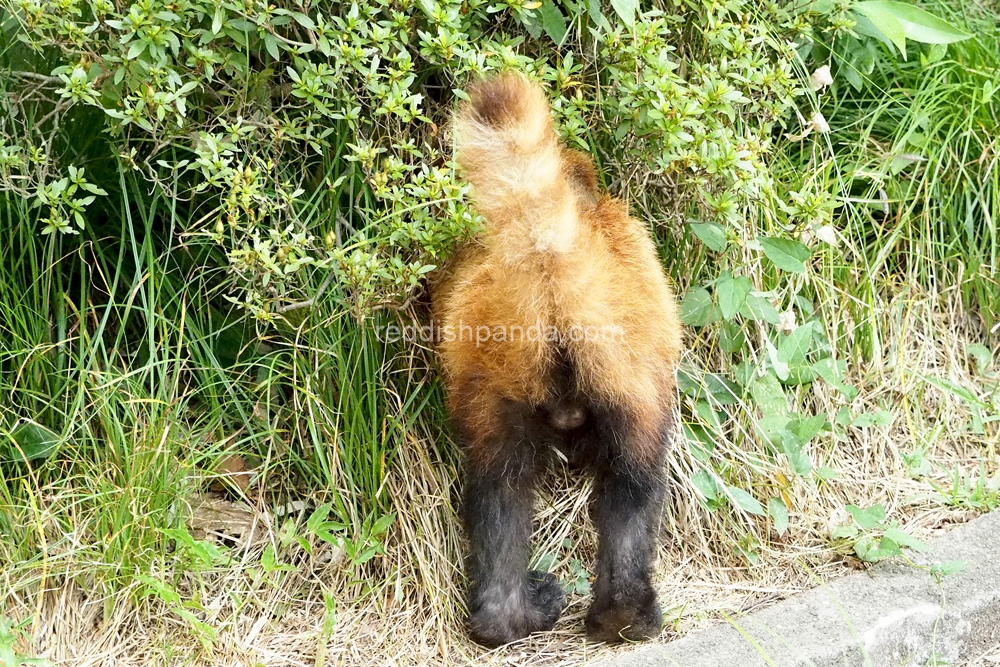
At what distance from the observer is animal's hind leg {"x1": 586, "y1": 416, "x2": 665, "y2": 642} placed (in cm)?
269

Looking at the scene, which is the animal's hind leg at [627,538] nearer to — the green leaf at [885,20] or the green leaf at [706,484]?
the green leaf at [706,484]

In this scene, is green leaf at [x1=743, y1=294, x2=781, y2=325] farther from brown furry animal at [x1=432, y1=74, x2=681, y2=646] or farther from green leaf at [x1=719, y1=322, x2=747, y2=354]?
brown furry animal at [x1=432, y1=74, x2=681, y2=646]

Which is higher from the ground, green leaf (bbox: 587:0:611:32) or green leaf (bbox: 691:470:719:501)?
green leaf (bbox: 587:0:611:32)

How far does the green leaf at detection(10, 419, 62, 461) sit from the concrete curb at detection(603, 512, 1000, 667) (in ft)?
5.72

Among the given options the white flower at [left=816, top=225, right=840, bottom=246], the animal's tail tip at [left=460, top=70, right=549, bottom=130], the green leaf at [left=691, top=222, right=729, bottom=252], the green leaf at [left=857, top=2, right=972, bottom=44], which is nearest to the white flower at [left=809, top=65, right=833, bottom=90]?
the green leaf at [left=857, top=2, right=972, bottom=44]

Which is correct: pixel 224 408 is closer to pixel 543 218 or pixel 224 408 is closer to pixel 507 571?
pixel 507 571

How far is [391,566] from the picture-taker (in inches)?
116

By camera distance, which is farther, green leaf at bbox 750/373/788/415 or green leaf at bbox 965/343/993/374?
green leaf at bbox 965/343/993/374

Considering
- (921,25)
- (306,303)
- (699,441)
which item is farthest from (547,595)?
(921,25)

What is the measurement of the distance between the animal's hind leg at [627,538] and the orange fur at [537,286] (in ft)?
0.15

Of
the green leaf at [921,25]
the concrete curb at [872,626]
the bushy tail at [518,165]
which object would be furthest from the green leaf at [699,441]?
the green leaf at [921,25]

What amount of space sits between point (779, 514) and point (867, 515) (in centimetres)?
26

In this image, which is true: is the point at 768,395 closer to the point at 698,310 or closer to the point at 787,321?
the point at 787,321

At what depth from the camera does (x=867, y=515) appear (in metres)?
3.04
